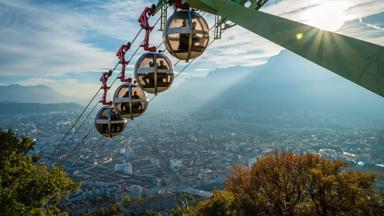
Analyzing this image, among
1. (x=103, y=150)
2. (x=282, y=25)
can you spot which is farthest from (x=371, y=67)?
(x=103, y=150)

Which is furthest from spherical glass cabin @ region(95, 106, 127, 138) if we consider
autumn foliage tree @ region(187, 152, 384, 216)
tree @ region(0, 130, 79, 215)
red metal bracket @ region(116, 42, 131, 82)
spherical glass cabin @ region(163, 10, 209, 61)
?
autumn foliage tree @ region(187, 152, 384, 216)

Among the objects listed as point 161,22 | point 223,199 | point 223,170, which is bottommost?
point 223,170

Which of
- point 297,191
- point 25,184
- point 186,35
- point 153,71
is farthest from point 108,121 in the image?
point 297,191

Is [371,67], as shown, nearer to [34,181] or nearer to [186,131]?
[34,181]

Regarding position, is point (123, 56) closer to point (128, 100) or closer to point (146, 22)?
point (128, 100)

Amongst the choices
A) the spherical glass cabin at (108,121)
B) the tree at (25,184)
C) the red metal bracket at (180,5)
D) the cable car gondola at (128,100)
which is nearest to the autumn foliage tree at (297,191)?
the tree at (25,184)
